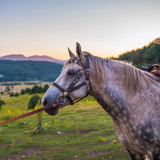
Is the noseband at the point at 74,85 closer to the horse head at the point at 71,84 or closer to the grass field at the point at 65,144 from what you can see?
the horse head at the point at 71,84

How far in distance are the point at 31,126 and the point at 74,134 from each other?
3803mm

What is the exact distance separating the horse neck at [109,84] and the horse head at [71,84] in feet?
0.45

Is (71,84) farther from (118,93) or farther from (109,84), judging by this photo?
(118,93)

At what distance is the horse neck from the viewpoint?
3.15 metres

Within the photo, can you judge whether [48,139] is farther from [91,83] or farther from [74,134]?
[91,83]

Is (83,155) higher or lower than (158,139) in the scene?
lower

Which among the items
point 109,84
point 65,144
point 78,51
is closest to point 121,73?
point 109,84

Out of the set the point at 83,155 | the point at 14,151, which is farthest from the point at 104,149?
the point at 14,151

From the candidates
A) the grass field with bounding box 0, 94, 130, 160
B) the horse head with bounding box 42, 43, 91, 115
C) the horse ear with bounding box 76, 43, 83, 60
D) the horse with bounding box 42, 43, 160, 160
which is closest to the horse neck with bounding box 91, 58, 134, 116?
the horse with bounding box 42, 43, 160, 160

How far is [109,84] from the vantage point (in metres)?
3.16

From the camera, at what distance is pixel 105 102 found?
3203mm

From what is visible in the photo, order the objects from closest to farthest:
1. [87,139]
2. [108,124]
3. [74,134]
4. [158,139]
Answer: [158,139] < [87,139] < [74,134] < [108,124]

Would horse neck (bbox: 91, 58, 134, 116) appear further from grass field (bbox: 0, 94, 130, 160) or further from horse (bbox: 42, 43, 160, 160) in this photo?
grass field (bbox: 0, 94, 130, 160)

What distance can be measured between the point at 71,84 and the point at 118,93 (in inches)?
31.8
